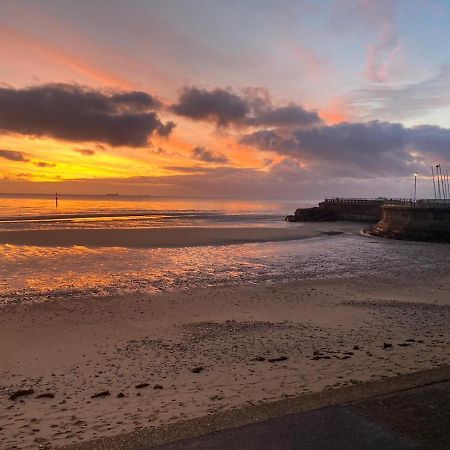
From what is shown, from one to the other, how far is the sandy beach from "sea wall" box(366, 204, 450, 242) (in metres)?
23.4

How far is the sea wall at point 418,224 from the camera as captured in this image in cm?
3634

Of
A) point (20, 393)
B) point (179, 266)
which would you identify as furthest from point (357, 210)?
point (20, 393)

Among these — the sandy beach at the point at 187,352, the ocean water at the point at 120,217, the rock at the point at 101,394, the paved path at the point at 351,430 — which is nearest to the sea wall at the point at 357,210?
the ocean water at the point at 120,217

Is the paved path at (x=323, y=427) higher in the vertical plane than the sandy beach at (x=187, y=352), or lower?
higher

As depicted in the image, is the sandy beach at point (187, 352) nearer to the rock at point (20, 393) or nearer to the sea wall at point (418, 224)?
the rock at point (20, 393)

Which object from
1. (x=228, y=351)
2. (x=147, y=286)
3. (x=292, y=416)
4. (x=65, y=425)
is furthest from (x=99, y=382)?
(x=147, y=286)

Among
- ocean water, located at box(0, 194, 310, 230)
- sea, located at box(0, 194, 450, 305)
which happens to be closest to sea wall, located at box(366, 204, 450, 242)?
sea, located at box(0, 194, 450, 305)

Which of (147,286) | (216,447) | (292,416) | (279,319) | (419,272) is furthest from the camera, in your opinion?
(419,272)

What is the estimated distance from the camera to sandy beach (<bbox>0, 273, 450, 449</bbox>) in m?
6.21

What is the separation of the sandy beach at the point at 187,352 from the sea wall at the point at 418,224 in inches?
921

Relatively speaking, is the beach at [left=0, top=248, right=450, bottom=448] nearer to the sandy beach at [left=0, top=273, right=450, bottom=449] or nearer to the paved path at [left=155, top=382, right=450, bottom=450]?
the sandy beach at [left=0, top=273, right=450, bottom=449]

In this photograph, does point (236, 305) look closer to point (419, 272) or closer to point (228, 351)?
point (228, 351)

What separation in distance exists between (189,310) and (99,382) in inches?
216

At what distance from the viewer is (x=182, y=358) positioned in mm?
8539
